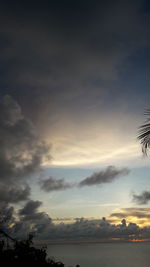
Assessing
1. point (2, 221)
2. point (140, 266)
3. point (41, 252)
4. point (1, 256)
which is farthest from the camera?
point (140, 266)

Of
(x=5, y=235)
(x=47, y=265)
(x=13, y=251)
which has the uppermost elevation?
(x=5, y=235)

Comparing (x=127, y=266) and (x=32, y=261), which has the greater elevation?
A: (x=32, y=261)

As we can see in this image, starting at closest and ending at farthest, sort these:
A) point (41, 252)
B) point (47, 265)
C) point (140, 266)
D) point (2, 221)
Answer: point (2, 221) → point (47, 265) → point (41, 252) → point (140, 266)

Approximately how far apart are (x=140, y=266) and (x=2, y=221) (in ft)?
670

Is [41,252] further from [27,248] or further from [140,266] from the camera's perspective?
[140,266]

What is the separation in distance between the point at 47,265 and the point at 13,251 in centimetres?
182

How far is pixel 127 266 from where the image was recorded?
193625 mm

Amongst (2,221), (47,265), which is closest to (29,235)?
(47,265)

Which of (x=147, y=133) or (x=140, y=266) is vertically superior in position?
(x=147, y=133)

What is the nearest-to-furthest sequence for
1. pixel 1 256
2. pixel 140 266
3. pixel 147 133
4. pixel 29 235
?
pixel 147 133, pixel 1 256, pixel 29 235, pixel 140 266

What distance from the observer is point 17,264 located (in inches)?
425

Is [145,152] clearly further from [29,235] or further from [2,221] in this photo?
[29,235]

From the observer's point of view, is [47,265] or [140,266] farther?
[140,266]

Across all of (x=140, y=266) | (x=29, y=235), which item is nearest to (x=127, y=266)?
(x=140, y=266)
